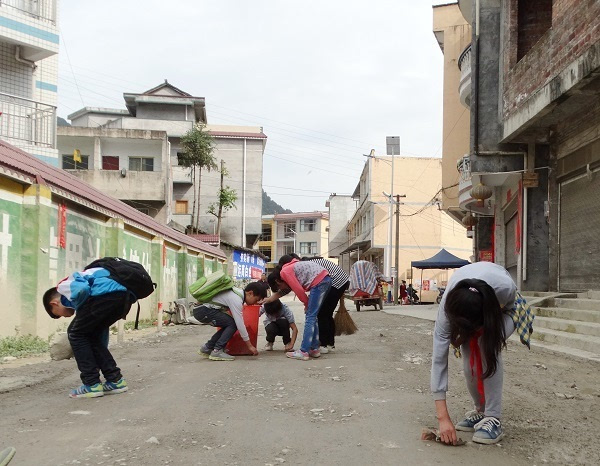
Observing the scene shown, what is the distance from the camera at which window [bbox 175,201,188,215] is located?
44.7 meters

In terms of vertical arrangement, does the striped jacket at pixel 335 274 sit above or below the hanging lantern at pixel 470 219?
below

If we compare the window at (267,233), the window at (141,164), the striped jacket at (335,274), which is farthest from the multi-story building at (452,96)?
the window at (267,233)

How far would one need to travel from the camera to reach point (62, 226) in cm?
1038

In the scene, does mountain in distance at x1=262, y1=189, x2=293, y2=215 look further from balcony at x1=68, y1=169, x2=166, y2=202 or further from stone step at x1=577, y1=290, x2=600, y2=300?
stone step at x1=577, y1=290, x2=600, y2=300

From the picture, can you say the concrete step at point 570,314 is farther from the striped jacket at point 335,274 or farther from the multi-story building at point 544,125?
the striped jacket at point 335,274

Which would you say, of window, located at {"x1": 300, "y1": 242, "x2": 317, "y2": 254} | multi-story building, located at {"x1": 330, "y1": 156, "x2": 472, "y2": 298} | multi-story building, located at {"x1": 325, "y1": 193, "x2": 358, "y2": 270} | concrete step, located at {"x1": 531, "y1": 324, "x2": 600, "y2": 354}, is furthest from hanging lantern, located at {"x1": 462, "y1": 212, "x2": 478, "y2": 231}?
window, located at {"x1": 300, "y1": 242, "x2": 317, "y2": 254}

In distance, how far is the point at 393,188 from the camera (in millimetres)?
48656

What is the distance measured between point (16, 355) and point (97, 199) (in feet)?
15.7

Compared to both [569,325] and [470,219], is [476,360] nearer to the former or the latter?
[569,325]

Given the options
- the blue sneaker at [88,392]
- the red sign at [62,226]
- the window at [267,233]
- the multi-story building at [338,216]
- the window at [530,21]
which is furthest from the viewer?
the window at [267,233]

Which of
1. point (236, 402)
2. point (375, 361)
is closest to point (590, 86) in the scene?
point (375, 361)

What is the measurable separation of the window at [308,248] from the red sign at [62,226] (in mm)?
68281

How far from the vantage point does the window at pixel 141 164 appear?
34.6 metres

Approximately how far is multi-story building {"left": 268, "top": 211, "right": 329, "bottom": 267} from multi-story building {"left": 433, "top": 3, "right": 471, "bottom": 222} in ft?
180
